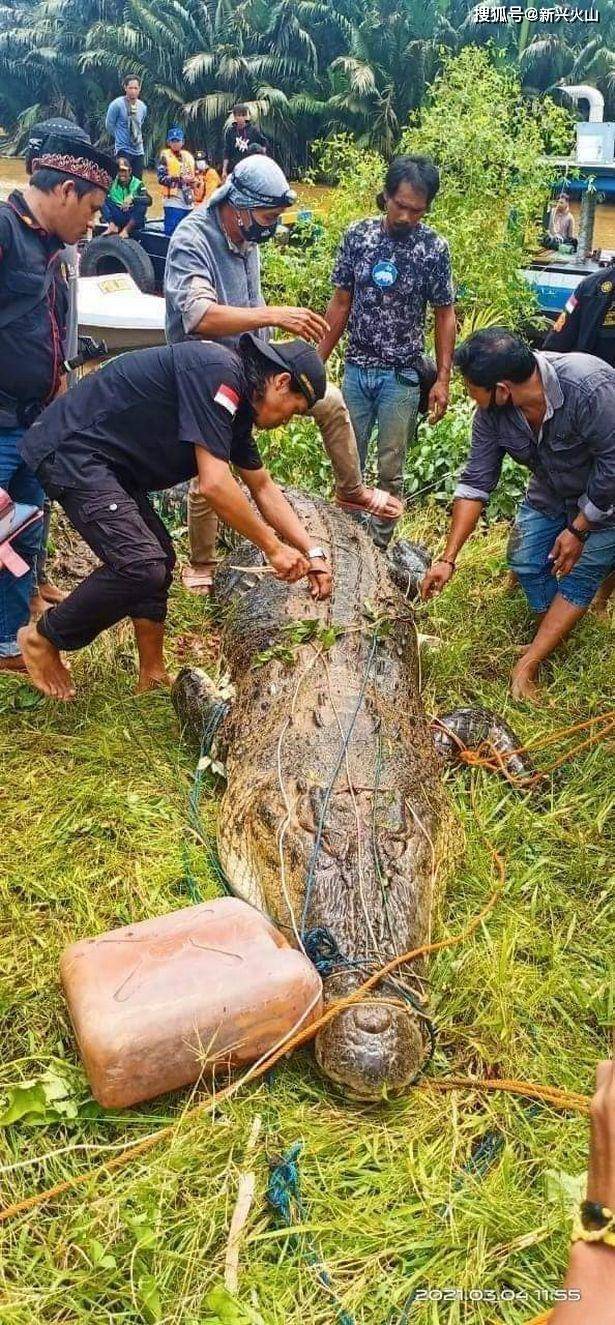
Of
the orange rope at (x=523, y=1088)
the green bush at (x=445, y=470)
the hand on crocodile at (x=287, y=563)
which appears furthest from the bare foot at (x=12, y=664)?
the green bush at (x=445, y=470)

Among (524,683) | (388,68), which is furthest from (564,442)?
(388,68)

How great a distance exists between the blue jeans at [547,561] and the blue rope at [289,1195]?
3.06m

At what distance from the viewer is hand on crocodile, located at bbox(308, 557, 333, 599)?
13.4 feet

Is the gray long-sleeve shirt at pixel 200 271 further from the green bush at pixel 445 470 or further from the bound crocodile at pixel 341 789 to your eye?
the green bush at pixel 445 470

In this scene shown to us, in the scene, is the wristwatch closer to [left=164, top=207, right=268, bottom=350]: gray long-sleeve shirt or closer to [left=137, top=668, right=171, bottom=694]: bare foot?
[left=137, top=668, right=171, bottom=694]: bare foot

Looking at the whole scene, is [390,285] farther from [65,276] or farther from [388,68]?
[388,68]

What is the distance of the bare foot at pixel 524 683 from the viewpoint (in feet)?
15.3

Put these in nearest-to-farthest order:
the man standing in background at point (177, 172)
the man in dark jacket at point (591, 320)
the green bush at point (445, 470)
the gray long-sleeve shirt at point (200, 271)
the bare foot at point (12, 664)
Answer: the bare foot at point (12, 664) → the gray long-sleeve shirt at point (200, 271) → the man in dark jacket at point (591, 320) → the green bush at point (445, 470) → the man standing in background at point (177, 172)

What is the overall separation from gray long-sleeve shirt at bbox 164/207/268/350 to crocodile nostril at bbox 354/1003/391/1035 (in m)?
2.99

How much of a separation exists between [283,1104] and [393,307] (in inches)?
158

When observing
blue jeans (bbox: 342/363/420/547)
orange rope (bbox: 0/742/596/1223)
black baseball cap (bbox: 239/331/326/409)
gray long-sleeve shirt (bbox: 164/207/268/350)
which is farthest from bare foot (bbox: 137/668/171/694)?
orange rope (bbox: 0/742/596/1223)

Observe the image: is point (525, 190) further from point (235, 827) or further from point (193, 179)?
point (235, 827)

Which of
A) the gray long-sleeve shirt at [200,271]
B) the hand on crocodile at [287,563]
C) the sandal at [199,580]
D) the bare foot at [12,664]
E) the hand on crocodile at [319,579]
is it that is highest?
the gray long-sleeve shirt at [200,271]

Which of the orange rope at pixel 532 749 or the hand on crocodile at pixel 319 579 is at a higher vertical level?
the hand on crocodile at pixel 319 579
